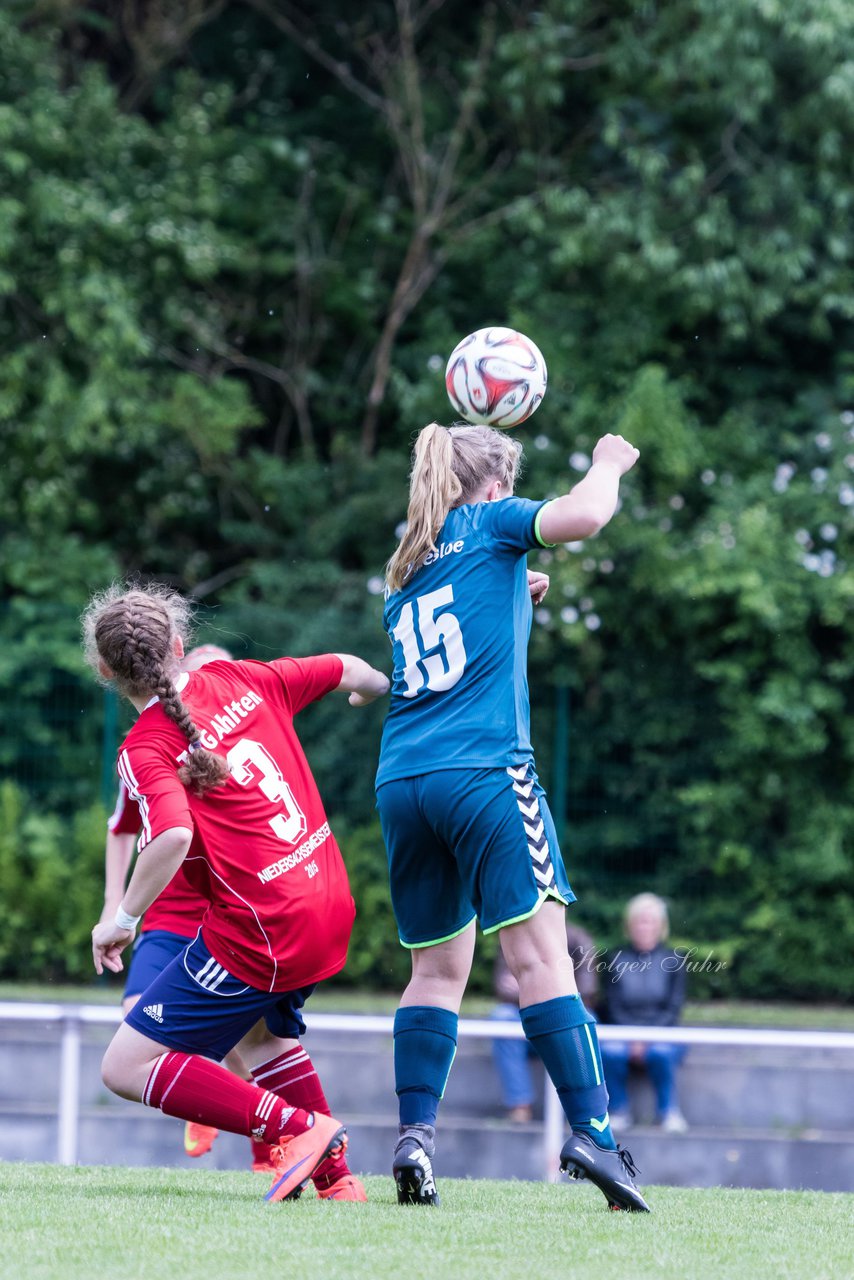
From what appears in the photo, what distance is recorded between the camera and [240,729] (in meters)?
4.27

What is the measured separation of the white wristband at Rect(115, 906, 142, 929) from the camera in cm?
399

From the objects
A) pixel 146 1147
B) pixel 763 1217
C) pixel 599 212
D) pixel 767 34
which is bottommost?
pixel 146 1147

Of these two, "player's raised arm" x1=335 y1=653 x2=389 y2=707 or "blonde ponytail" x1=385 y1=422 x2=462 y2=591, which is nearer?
"blonde ponytail" x1=385 y1=422 x2=462 y2=591

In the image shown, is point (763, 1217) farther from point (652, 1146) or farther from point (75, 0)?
point (75, 0)

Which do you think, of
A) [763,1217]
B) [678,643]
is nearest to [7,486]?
[678,643]

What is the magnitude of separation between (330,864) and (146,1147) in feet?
14.7

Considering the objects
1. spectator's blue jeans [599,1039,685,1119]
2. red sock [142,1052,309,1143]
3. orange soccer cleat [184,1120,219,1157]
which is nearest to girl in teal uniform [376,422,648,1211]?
red sock [142,1052,309,1143]

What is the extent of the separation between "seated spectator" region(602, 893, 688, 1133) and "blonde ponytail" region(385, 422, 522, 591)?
14.2 feet

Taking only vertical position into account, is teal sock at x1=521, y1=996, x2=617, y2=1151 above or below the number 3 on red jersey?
below

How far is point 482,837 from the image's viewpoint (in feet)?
12.8

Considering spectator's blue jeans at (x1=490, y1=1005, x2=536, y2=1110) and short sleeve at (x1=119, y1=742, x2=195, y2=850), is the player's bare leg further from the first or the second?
spectator's blue jeans at (x1=490, y1=1005, x2=536, y2=1110)

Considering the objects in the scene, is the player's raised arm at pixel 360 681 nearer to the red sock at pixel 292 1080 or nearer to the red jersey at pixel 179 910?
the red sock at pixel 292 1080

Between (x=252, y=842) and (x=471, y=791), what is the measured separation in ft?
2.08

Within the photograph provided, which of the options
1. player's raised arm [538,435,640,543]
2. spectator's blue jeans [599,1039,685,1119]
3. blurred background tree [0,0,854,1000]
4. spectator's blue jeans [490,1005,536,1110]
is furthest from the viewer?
blurred background tree [0,0,854,1000]
